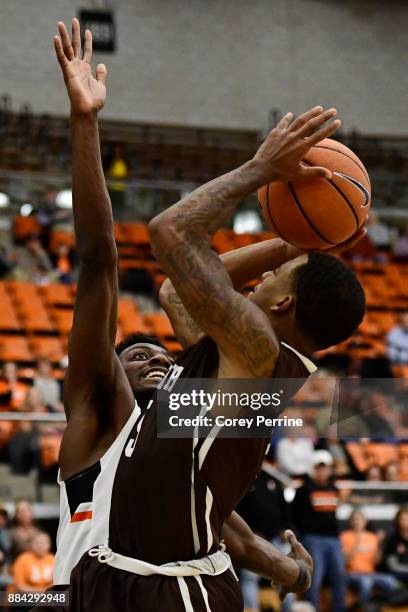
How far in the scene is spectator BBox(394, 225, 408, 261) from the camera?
16.2 metres

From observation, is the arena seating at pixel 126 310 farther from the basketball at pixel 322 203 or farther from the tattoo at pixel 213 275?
the tattoo at pixel 213 275

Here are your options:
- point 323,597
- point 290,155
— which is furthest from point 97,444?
point 323,597

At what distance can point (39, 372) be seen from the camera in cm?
Result: 1083

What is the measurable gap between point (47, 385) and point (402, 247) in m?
7.39

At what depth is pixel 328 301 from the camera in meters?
3.10

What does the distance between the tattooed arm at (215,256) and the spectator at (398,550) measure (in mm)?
6376

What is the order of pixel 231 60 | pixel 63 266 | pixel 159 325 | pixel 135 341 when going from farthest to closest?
pixel 231 60, pixel 63 266, pixel 159 325, pixel 135 341

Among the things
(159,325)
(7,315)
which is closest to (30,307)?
(7,315)

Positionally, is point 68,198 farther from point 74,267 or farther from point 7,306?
point 7,306

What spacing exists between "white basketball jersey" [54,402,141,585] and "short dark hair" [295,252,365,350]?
0.62 metres

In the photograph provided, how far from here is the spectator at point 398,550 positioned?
8.97 meters

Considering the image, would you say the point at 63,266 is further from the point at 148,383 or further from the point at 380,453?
the point at 148,383

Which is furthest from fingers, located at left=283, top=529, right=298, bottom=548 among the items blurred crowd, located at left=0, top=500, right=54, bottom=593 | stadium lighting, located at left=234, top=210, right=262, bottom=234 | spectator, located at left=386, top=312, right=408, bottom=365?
stadium lighting, located at left=234, top=210, right=262, bottom=234

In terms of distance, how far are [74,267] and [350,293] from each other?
10958mm
